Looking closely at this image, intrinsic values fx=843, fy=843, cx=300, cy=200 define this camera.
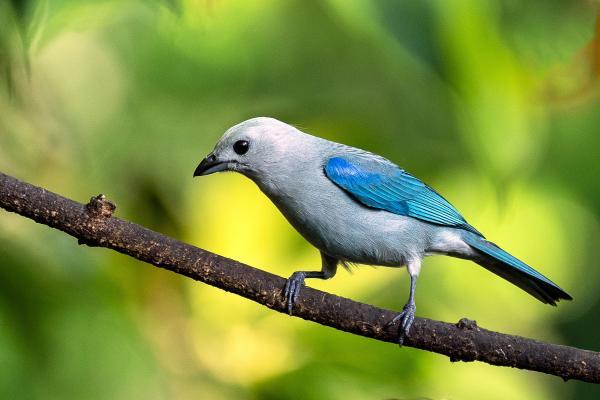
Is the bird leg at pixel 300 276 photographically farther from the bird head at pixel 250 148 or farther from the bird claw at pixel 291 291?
the bird head at pixel 250 148

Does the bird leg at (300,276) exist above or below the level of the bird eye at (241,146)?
below

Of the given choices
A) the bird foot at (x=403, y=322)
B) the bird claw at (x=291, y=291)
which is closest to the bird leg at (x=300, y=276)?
the bird claw at (x=291, y=291)

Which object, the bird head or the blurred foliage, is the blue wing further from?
the bird head

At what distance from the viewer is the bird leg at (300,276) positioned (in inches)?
88.1

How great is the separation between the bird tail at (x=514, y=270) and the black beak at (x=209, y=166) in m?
0.92

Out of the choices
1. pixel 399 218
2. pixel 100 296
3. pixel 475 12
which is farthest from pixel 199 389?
pixel 475 12

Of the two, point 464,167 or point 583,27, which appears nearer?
point 583,27

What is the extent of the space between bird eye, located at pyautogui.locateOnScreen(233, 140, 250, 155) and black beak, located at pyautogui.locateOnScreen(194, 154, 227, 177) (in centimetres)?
7

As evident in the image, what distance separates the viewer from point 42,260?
2557 mm

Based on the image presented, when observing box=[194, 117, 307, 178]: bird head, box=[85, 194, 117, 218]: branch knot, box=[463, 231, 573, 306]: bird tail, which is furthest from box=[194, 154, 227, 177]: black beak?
box=[463, 231, 573, 306]: bird tail

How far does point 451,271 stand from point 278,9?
51.9 inches

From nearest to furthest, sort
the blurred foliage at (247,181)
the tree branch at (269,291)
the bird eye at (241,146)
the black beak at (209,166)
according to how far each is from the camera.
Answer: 1. the tree branch at (269,291)
2. the blurred foliage at (247,181)
3. the black beak at (209,166)
4. the bird eye at (241,146)

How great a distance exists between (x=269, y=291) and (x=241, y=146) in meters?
0.62

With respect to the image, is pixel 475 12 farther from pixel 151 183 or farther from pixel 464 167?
pixel 151 183
